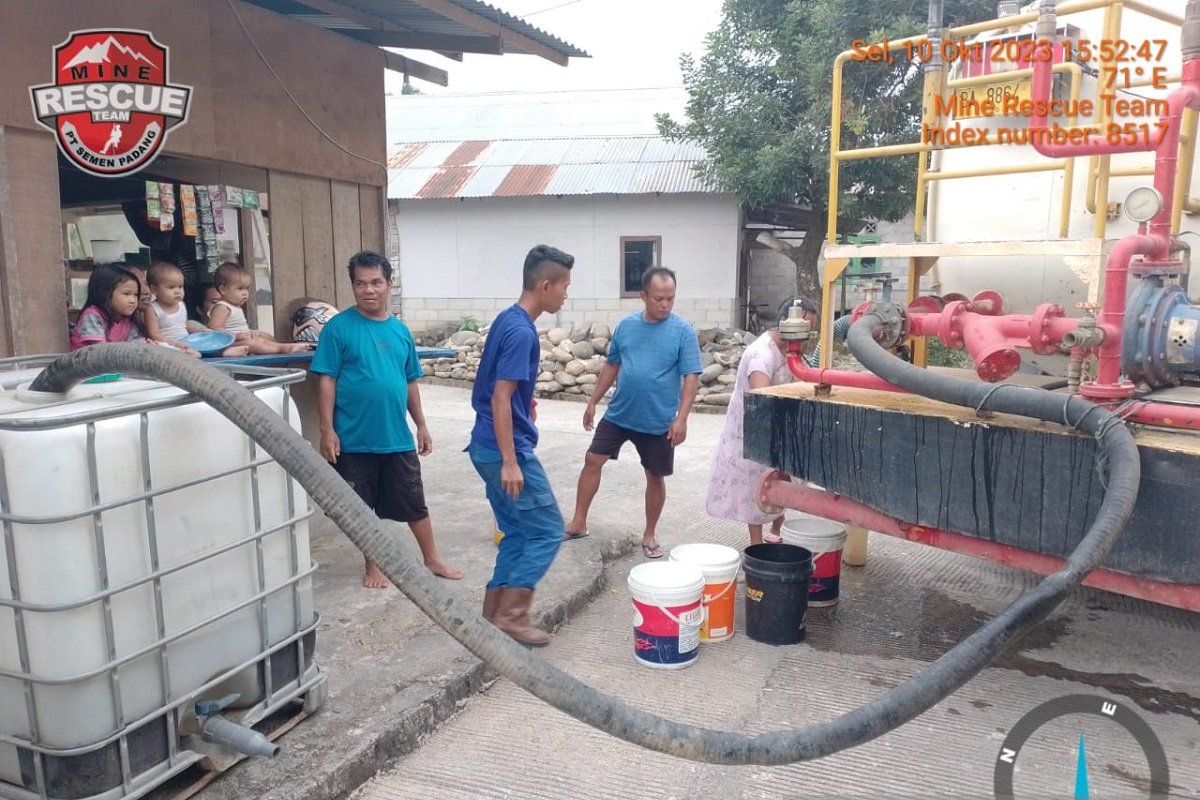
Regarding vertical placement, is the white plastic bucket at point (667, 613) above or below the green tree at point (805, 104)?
below

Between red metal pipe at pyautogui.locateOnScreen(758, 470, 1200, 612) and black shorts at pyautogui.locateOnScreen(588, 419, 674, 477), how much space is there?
966 millimetres

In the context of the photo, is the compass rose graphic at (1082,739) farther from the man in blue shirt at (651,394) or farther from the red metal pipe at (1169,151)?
the man in blue shirt at (651,394)

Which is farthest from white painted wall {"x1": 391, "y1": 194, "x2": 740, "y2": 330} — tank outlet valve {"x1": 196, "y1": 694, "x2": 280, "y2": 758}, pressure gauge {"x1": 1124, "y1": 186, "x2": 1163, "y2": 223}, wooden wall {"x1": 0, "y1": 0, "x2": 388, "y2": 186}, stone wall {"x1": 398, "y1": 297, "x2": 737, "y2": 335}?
tank outlet valve {"x1": 196, "y1": 694, "x2": 280, "y2": 758}

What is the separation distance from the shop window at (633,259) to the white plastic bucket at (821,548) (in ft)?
32.0

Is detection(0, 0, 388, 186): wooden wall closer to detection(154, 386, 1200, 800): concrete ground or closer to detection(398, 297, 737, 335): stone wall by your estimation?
detection(154, 386, 1200, 800): concrete ground

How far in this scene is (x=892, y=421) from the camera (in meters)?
3.01

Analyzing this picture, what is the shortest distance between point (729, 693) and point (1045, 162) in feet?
8.01

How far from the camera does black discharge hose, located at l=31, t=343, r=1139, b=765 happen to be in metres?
1.87

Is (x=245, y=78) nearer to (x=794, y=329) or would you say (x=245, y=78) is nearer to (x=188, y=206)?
(x=188, y=206)

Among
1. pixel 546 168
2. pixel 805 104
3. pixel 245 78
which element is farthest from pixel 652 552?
pixel 546 168

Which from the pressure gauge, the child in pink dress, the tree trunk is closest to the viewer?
the pressure gauge

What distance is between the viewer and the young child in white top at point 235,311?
4.61m

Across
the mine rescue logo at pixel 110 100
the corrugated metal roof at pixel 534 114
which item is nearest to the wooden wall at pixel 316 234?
the mine rescue logo at pixel 110 100

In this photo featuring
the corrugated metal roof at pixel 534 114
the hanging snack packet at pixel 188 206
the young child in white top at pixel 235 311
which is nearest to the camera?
the young child in white top at pixel 235 311
